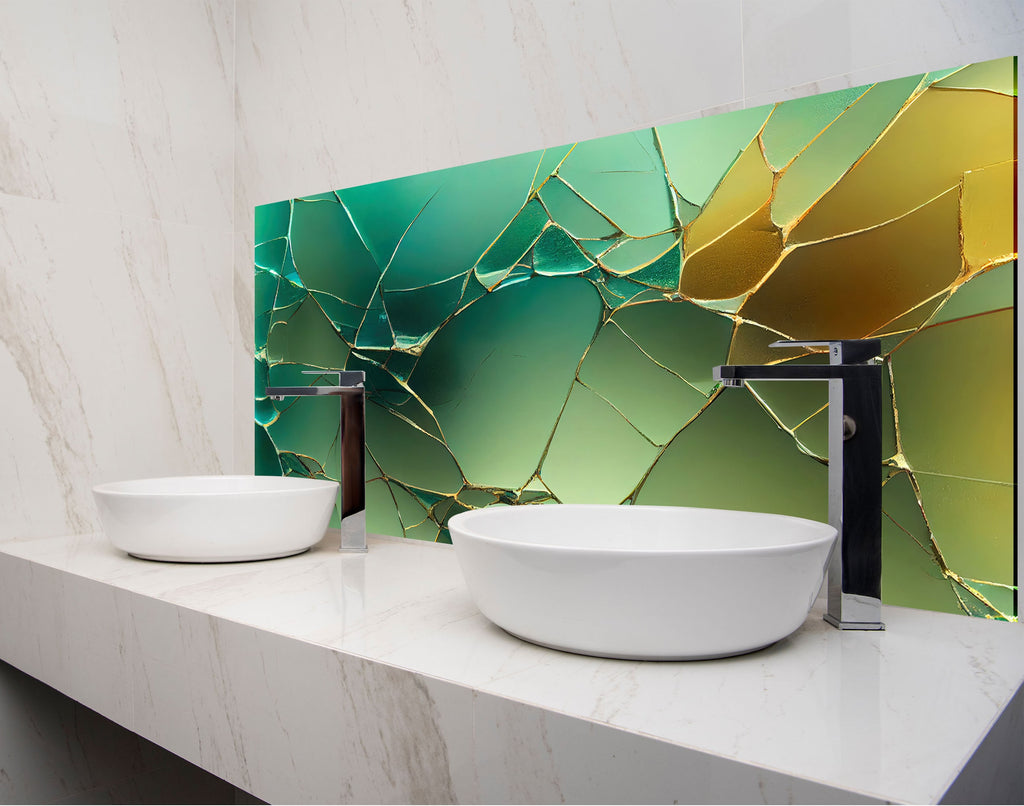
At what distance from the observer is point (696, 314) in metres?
1.23

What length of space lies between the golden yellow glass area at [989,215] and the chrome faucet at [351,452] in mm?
1005

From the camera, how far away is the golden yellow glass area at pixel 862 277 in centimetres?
104

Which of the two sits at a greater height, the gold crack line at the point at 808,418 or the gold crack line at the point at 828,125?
the gold crack line at the point at 828,125

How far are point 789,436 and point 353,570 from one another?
2.44ft

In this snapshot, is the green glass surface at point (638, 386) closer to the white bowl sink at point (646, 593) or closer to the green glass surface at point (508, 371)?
the green glass surface at point (508, 371)

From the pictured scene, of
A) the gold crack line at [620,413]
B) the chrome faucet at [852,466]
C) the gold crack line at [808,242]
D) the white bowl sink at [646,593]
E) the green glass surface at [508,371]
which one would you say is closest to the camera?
the white bowl sink at [646,593]

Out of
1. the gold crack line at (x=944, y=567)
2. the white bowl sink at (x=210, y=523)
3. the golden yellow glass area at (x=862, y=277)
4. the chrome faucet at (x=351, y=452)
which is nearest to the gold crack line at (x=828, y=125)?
the golden yellow glass area at (x=862, y=277)

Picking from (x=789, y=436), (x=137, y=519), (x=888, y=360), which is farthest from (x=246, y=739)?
(x=888, y=360)

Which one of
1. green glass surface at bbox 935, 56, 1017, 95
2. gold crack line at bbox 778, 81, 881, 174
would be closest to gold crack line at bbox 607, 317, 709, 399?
gold crack line at bbox 778, 81, 881, 174

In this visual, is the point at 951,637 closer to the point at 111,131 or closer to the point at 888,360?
the point at 888,360

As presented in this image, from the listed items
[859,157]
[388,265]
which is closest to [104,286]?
[388,265]

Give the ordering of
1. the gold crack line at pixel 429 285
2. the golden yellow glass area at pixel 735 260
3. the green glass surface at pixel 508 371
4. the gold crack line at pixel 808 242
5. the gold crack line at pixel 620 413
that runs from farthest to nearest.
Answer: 1. the gold crack line at pixel 429 285
2. the green glass surface at pixel 508 371
3. the gold crack line at pixel 620 413
4. the golden yellow glass area at pixel 735 260
5. the gold crack line at pixel 808 242

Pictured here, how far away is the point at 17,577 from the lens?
139 centimetres

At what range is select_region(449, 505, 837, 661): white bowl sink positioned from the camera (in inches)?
30.1
